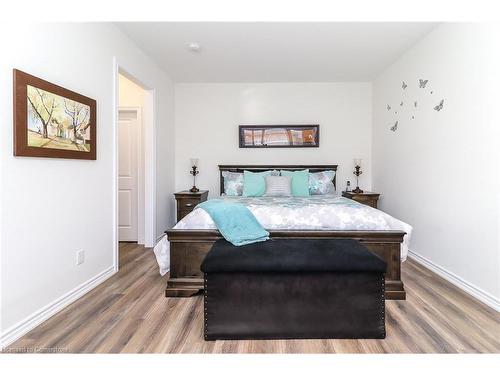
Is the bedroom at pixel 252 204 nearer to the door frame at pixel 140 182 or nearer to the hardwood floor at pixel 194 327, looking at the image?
the hardwood floor at pixel 194 327

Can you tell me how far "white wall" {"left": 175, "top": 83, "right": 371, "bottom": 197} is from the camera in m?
4.96

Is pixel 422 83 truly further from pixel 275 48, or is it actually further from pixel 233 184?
pixel 233 184

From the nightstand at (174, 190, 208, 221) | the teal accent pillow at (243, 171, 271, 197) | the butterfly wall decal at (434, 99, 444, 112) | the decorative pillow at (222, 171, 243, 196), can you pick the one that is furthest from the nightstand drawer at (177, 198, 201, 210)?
the butterfly wall decal at (434, 99, 444, 112)

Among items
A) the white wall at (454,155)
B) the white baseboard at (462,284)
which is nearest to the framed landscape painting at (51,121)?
the white wall at (454,155)

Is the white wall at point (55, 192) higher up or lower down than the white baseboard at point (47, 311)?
higher up

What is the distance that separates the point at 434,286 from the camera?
2.72 m

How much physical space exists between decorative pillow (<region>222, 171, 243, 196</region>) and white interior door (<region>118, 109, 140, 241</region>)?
1.42 metres

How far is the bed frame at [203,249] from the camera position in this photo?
8.13ft

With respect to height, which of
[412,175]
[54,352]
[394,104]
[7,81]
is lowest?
[54,352]

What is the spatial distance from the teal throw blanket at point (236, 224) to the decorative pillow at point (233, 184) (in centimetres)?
162

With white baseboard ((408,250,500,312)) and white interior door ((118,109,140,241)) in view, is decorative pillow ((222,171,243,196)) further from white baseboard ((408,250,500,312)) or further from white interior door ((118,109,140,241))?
white baseboard ((408,250,500,312))

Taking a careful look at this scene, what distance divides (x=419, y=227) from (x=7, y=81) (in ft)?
13.7

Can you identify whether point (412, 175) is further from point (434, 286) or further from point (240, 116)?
point (240, 116)
